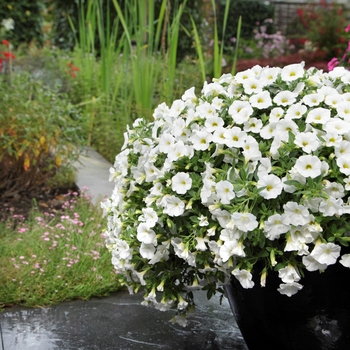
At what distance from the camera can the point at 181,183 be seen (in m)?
2.17

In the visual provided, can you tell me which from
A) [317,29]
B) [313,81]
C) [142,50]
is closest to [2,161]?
[142,50]

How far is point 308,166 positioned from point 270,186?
0.13 m

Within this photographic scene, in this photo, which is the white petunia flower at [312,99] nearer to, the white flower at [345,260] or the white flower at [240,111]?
the white flower at [240,111]

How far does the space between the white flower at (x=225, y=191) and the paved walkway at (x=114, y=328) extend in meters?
0.98

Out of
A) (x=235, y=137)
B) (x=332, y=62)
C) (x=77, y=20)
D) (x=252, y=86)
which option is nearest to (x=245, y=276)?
(x=235, y=137)

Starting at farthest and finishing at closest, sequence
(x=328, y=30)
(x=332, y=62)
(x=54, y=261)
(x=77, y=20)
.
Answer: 1. (x=77, y=20)
2. (x=328, y=30)
3. (x=332, y=62)
4. (x=54, y=261)

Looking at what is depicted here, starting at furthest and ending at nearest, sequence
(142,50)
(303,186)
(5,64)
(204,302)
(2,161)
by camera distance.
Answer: (5,64), (142,50), (2,161), (204,302), (303,186)

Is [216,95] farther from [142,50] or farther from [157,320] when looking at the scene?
[142,50]

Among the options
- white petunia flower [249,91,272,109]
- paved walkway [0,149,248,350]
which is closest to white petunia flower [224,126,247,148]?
white petunia flower [249,91,272,109]

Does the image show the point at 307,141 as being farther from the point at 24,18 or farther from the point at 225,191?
the point at 24,18

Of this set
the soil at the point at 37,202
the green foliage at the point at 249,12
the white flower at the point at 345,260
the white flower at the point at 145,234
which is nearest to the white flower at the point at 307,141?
the white flower at the point at 345,260

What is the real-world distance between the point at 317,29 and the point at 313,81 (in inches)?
368

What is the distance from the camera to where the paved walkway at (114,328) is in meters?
2.75

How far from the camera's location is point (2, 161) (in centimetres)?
485
